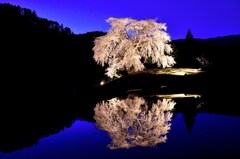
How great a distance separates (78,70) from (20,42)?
12.5 meters

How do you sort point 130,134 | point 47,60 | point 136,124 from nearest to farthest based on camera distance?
point 130,134
point 136,124
point 47,60

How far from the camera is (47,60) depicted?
43812mm

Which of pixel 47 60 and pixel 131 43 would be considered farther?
pixel 47 60

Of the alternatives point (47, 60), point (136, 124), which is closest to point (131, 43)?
point (47, 60)

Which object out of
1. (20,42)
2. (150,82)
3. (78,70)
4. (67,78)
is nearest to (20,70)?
(20,42)

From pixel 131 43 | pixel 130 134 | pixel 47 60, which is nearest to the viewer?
pixel 130 134

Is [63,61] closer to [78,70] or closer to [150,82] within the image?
[78,70]

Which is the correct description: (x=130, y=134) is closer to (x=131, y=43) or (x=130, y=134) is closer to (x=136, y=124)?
(x=136, y=124)

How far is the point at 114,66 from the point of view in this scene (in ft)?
103

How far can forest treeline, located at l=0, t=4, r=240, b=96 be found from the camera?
34750 millimetres

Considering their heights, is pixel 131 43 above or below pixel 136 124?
above

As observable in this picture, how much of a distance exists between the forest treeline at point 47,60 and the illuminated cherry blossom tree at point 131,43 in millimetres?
3427

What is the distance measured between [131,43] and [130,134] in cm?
2258

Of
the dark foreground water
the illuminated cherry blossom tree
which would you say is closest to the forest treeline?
the illuminated cherry blossom tree
